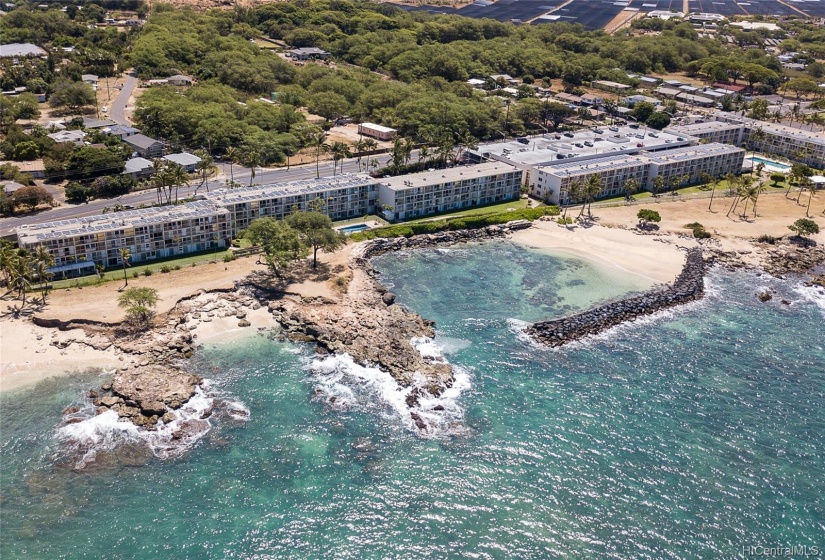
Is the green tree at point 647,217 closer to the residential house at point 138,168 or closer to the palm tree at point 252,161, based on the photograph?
the palm tree at point 252,161

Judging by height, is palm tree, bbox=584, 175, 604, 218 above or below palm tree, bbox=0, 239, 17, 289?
above

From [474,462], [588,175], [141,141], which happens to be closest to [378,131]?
[141,141]

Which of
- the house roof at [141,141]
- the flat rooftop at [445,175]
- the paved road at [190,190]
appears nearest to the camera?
the paved road at [190,190]

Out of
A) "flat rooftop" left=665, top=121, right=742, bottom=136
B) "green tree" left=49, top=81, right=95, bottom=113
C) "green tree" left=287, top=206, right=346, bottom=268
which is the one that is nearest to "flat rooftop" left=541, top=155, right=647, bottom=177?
"flat rooftop" left=665, top=121, right=742, bottom=136

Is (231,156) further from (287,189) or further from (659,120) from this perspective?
(659,120)

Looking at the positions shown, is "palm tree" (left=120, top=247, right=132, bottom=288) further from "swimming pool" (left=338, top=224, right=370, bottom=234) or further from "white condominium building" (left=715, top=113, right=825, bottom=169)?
"white condominium building" (left=715, top=113, right=825, bottom=169)

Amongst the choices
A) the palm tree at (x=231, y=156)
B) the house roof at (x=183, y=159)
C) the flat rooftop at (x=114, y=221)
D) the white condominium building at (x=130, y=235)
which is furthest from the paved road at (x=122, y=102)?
the white condominium building at (x=130, y=235)
